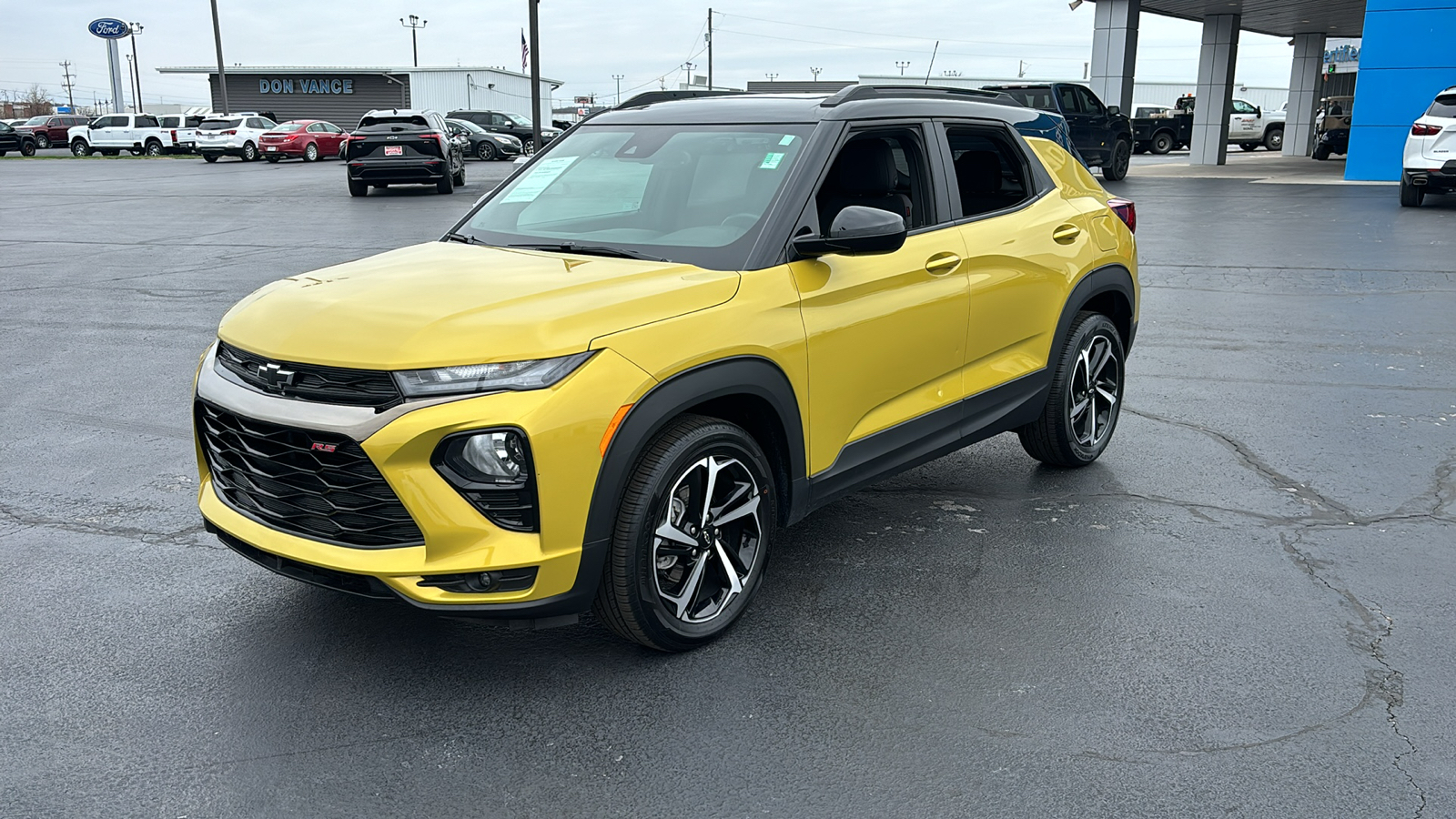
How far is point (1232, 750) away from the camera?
323 cm

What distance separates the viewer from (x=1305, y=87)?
132ft

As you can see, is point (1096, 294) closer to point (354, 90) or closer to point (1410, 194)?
point (1410, 194)

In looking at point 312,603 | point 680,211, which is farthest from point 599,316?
point 312,603

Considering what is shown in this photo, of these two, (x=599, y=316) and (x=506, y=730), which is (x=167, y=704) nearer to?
(x=506, y=730)

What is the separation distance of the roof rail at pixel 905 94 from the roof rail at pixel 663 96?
2.19 ft

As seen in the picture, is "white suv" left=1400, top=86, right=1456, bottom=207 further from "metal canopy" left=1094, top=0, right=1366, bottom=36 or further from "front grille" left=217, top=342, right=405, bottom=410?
"front grille" left=217, top=342, right=405, bottom=410

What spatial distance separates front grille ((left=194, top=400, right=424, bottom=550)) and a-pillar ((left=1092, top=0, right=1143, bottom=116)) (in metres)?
31.9

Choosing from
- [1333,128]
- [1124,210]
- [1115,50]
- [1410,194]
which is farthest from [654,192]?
[1333,128]

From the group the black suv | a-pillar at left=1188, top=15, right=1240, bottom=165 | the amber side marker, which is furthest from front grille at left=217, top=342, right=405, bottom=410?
a-pillar at left=1188, top=15, right=1240, bottom=165

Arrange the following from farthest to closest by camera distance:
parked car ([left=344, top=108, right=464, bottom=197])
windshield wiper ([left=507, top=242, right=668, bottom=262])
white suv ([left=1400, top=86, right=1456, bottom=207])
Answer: parked car ([left=344, top=108, right=464, bottom=197]), white suv ([left=1400, top=86, right=1456, bottom=207]), windshield wiper ([left=507, top=242, right=668, bottom=262])

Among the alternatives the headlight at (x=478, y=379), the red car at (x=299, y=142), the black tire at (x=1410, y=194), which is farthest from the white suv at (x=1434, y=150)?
the red car at (x=299, y=142)

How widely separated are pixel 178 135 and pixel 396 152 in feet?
101

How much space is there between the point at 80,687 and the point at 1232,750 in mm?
3355

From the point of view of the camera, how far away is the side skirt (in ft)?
13.9
